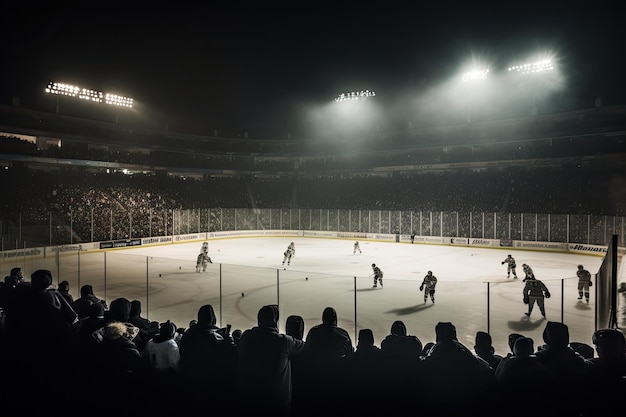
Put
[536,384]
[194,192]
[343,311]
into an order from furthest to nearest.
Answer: [194,192]
[343,311]
[536,384]

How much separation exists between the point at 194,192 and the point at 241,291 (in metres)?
34.4

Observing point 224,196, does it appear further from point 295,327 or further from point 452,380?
point 452,380

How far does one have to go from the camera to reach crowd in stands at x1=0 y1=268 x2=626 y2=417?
403 cm

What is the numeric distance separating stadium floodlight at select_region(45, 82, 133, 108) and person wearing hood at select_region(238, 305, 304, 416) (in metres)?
45.5

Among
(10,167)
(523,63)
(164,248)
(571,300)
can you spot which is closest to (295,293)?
(571,300)

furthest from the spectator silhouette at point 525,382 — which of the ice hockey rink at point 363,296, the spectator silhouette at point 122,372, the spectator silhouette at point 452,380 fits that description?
the ice hockey rink at point 363,296

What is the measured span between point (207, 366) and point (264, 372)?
0.75 m

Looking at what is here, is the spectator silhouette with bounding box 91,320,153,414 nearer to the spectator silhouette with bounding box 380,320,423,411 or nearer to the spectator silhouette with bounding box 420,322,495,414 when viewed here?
the spectator silhouette with bounding box 380,320,423,411

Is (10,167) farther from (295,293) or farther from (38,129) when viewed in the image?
(295,293)

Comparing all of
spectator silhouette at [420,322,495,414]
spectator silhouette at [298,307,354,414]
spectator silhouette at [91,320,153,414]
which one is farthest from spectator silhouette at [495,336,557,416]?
spectator silhouette at [91,320,153,414]

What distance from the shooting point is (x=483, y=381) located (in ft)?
13.4

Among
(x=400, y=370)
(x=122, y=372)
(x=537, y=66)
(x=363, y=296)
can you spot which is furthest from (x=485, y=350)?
(x=537, y=66)

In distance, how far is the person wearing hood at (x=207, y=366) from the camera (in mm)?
4477

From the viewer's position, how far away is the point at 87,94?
44375 millimetres
